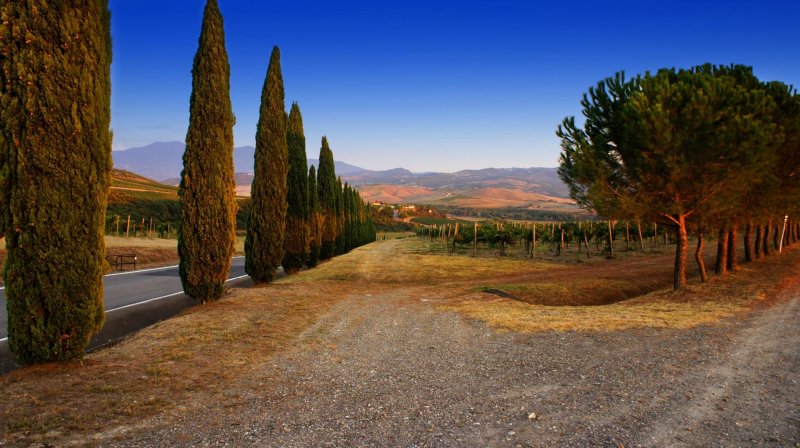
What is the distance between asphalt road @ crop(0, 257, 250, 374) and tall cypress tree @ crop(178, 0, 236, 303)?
47.3 inches

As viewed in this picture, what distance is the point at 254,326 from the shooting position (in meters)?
9.73

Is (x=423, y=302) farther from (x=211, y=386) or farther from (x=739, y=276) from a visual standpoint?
(x=739, y=276)

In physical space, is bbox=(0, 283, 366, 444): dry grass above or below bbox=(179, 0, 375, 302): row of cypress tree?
below

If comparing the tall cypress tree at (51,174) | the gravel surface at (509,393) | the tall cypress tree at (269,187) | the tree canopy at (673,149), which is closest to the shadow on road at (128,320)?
the tall cypress tree at (51,174)

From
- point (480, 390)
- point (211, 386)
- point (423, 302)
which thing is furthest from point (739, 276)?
point (211, 386)

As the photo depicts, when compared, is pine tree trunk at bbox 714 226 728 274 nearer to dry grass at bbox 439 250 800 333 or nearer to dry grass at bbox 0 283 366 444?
dry grass at bbox 439 250 800 333

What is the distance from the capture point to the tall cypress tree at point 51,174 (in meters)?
6.11

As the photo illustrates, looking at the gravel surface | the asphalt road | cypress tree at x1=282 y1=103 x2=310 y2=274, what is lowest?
the asphalt road

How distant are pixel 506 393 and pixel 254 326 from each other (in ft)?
19.3

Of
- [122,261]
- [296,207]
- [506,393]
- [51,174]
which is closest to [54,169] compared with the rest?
[51,174]

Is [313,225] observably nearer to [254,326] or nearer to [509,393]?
[254,326]

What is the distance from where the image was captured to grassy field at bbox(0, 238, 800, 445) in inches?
199

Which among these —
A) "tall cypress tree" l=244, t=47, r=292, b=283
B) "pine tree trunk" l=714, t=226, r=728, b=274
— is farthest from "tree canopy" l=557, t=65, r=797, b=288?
"tall cypress tree" l=244, t=47, r=292, b=283

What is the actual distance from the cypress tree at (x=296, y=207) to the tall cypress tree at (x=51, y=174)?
1431 centimetres
